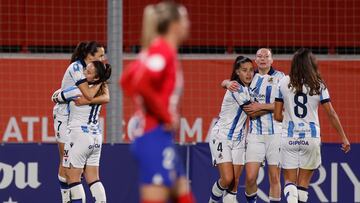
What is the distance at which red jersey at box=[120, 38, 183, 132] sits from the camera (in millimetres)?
5656

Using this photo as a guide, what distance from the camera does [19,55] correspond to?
13711 mm

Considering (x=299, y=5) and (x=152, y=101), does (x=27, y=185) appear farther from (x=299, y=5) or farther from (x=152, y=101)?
(x=152, y=101)

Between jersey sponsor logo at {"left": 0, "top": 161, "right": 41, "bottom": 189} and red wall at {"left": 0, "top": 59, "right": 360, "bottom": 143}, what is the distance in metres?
1.83

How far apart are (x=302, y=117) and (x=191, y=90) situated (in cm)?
418

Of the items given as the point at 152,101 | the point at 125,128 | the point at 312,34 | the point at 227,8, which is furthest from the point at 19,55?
the point at 152,101

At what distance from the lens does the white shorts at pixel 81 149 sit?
10.0 meters

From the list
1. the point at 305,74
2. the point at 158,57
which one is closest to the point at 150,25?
the point at 158,57

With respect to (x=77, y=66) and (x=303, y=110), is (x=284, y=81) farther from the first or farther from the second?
(x=77, y=66)

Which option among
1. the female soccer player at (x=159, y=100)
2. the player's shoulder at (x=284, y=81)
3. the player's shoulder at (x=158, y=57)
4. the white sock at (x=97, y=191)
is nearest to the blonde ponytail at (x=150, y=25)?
the female soccer player at (x=159, y=100)

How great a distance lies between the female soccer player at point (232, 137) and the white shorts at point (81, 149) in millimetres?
1402

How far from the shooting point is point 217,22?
47.8 feet

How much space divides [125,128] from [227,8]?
2.34 meters

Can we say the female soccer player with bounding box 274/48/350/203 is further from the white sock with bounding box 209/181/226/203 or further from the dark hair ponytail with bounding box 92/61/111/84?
the dark hair ponytail with bounding box 92/61/111/84

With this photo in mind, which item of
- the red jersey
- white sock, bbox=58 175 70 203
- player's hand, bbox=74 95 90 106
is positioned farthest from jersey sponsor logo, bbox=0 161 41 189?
the red jersey
